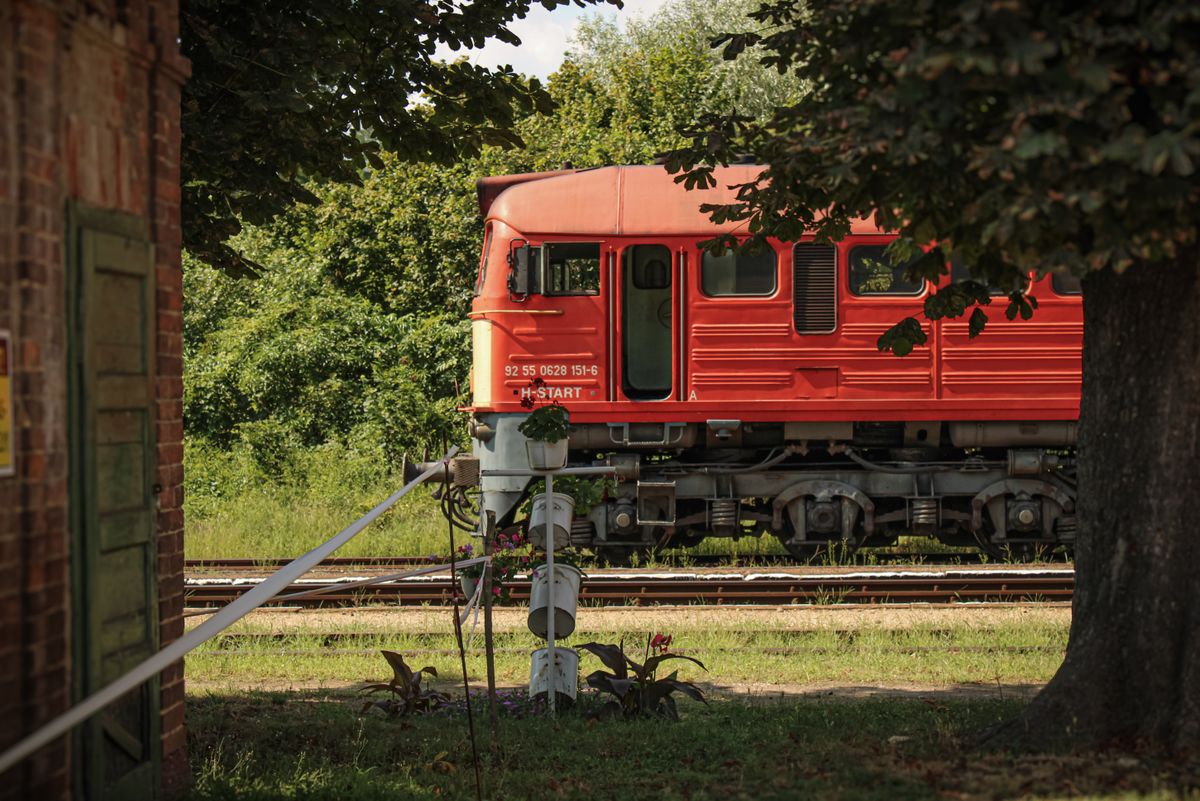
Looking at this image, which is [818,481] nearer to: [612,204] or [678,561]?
[678,561]

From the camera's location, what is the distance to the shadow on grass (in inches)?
213

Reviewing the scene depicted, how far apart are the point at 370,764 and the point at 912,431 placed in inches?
333

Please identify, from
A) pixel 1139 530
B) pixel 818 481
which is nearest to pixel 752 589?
pixel 818 481

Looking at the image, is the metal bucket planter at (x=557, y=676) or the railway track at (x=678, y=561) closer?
the metal bucket planter at (x=557, y=676)

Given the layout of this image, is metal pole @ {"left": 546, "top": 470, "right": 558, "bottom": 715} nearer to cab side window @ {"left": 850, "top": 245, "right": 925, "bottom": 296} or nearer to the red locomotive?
the red locomotive

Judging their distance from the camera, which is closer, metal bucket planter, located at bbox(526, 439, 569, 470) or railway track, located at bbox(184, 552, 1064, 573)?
metal bucket planter, located at bbox(526, 439, 569, 470)

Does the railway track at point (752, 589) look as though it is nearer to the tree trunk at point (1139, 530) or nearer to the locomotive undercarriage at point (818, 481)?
the locomotive undercarriage at point (818, 481)

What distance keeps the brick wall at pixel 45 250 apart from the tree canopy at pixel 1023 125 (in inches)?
105

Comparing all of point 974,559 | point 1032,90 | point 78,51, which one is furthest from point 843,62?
point 974,559

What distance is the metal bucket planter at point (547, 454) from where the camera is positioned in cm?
773

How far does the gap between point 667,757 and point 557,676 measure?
1332mm

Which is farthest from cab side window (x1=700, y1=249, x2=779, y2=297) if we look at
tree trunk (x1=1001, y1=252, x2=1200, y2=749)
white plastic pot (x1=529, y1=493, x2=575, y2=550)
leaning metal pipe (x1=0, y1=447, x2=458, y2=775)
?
leaning metal pipe (x1=0, y1=447, x2=458, y2=775)

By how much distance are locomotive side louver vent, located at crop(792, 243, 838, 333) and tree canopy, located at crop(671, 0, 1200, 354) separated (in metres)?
7.94

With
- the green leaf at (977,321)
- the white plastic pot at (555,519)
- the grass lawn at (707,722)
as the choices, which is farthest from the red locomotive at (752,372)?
the green leaf at (977,321)
